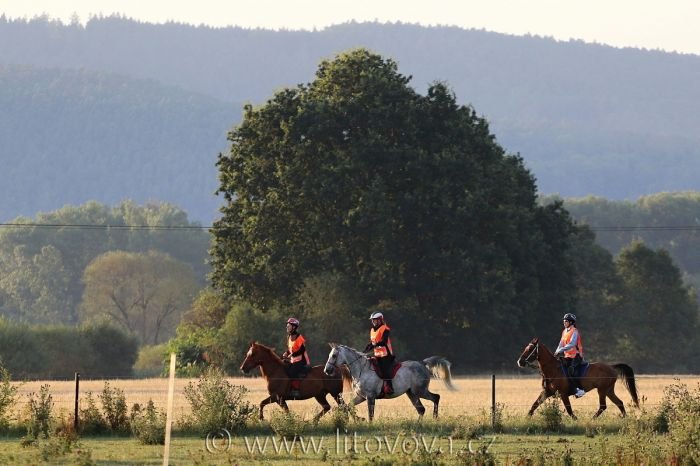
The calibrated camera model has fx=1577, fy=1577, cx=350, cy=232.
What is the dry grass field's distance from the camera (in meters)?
38.0

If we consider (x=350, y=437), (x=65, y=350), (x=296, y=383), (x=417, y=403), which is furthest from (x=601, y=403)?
(x=65, y=350)

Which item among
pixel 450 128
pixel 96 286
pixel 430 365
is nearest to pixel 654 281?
pixel 450 128

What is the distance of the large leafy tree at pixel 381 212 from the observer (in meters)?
67.6

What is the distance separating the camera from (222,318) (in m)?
74.9

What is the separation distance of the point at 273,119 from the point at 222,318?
10.5 m

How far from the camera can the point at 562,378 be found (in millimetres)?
34562

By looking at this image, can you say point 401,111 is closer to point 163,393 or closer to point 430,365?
point 163,393

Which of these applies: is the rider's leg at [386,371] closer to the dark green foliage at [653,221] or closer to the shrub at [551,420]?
→ the shrub at [551,420]

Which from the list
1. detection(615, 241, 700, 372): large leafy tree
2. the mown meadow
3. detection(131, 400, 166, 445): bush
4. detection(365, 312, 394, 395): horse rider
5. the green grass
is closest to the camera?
the green grass

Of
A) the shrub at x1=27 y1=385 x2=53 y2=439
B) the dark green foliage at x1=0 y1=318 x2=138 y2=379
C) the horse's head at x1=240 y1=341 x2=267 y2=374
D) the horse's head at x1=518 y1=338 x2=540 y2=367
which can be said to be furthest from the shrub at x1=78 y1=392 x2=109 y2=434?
the dark green foliage at x1=0 y1=318 x2=138 y2=379

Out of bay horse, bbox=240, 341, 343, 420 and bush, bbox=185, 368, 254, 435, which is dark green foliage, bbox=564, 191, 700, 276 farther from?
bush, bbox=185, 368, 254, 435

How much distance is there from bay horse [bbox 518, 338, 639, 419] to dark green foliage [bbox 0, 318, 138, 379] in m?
40.2

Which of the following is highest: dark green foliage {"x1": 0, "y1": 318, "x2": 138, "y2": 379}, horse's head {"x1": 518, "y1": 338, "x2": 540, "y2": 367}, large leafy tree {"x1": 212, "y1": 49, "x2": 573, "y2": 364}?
large leafy tree {"x1": 212, "y1": 49, "x2": 573, "y2": 364}

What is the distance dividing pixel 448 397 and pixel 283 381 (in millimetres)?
16809
